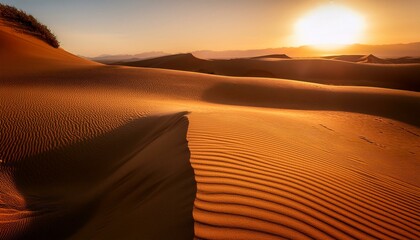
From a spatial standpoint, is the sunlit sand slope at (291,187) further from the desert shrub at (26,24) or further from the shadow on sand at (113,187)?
the desert shrub at (26,24)

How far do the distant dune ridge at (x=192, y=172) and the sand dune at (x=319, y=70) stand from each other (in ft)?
55.8

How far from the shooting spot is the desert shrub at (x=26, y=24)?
72.8 ft

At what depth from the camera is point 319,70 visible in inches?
1232

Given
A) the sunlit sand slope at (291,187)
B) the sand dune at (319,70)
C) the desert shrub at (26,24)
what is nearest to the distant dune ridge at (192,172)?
the sunlit sand slope at (291,187)

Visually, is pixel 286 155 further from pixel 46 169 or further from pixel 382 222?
pixel 46 169

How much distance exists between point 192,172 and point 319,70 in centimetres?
3162

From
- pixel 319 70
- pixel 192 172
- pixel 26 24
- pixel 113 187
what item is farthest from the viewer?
pixel 319 70

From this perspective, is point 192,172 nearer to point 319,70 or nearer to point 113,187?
point 113,187

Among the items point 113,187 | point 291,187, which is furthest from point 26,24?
point 291,187

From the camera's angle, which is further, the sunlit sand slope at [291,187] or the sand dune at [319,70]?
the sand dune at [319,70]

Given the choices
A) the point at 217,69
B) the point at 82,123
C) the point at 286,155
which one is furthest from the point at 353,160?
the point at 217,69

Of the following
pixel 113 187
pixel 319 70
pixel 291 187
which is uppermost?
pixel 319 70

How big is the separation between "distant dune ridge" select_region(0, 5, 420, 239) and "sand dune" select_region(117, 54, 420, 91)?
55.8 ft

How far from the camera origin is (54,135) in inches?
238
